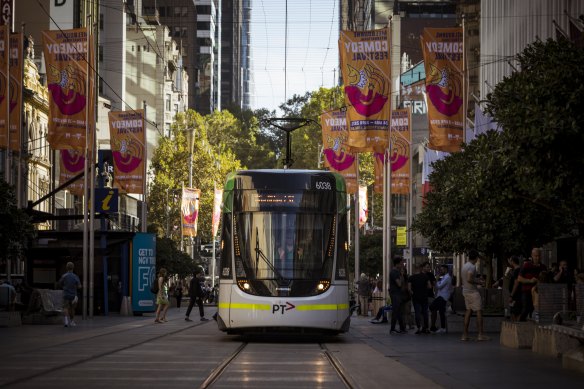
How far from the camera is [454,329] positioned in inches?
1217

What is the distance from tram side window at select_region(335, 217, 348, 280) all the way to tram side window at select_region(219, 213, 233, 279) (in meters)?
2.08

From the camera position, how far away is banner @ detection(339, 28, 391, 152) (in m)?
35.2

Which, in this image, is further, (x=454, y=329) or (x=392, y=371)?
(x=454, y=329)

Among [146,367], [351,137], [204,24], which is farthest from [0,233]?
[204,24]

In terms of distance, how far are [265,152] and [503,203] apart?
405 feet

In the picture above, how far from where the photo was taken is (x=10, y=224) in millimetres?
34938

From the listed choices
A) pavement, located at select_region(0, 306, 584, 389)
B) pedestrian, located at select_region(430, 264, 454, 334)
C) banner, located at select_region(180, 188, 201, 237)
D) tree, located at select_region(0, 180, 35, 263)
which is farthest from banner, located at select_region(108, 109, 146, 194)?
pedestrian, located at select_region(430, 264, 454, 334)

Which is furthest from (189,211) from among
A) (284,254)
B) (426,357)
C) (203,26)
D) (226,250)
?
(203,26)

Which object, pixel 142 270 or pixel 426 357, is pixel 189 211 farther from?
pixel 426 357

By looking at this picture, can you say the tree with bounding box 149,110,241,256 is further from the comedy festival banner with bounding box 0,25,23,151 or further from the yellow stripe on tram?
the yellow stripe on tram

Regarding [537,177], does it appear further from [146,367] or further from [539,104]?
[146,367]

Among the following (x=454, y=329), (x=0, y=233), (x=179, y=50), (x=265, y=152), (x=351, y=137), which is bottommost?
(x=454, y=329)

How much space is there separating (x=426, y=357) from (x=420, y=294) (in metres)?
9.57

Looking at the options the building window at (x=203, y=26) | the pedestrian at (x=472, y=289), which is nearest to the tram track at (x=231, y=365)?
the pedestrian at (x=472, y=289)
